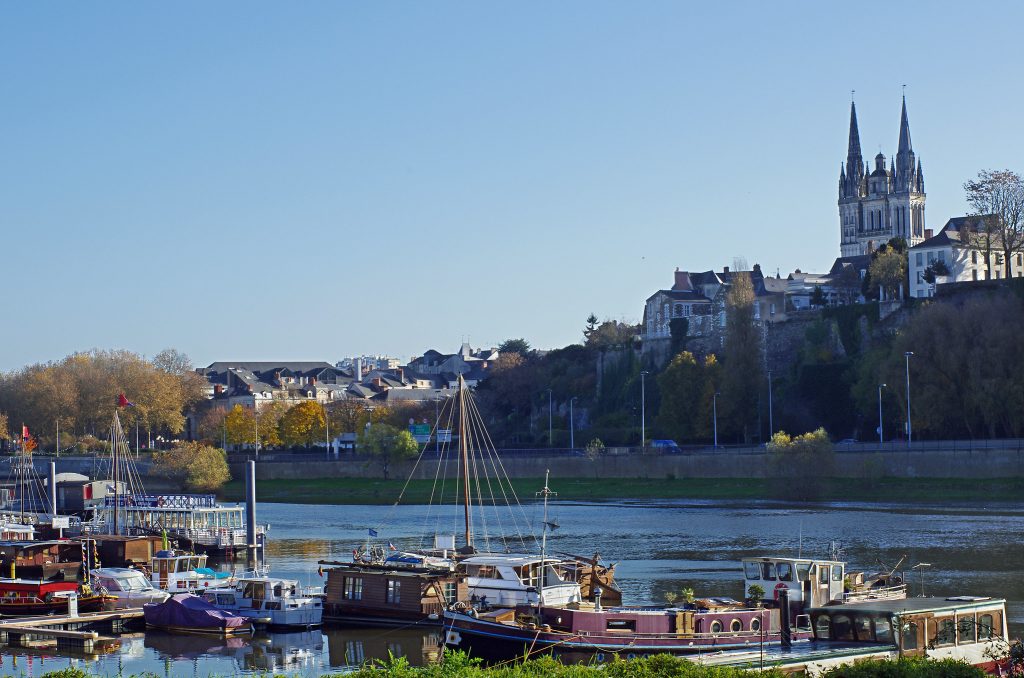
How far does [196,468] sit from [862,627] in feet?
309

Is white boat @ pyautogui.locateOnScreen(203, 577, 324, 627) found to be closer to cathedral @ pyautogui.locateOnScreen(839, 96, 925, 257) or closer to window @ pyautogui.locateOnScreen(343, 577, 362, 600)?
window @ pyautogui.locateOnScreen(343, 577, 362, 600)

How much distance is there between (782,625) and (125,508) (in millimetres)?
46430

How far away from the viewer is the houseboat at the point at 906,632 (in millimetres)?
27375

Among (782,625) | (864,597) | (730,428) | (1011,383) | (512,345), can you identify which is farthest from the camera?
(512,345)

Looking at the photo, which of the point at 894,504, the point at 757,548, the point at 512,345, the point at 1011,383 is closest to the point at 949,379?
the point at 1011,383

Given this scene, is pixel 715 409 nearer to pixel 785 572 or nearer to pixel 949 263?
pixel 949 263

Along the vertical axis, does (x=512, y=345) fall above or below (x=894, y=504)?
above

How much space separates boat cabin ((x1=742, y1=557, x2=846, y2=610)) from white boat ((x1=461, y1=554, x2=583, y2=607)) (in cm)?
478

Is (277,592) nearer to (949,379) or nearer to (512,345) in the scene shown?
(949,379)

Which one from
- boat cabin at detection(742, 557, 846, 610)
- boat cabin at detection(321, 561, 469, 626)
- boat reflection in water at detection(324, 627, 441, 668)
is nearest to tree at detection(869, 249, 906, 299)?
boat cabin at detection(321, 561, 469, 626)

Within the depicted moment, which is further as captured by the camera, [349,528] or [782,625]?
[349,528]

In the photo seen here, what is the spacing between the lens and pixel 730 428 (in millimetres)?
113375

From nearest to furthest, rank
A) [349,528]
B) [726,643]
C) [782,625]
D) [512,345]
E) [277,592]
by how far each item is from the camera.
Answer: [782,625], [726,643], [277,592], [349,528], [512,345]

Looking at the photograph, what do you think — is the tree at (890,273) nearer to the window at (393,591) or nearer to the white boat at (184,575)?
the white boat at (184,575)
